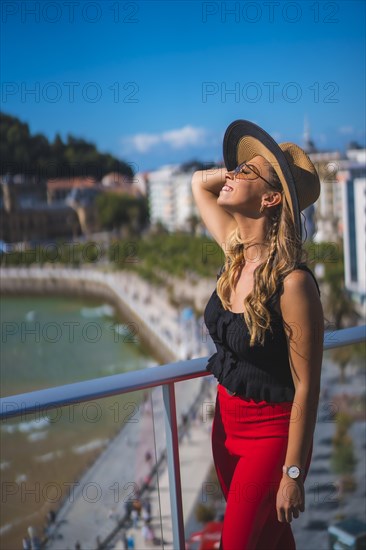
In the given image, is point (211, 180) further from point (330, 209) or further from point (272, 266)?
point (330, 209)

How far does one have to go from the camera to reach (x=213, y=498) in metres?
1.39

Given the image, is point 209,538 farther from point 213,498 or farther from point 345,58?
point 345,58

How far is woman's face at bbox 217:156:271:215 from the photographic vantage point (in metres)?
1.12

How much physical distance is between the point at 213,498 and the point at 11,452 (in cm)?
40

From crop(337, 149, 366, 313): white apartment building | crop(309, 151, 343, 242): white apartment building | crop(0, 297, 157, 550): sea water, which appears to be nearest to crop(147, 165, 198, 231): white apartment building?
crop(0, 297, 157, 550): sea water

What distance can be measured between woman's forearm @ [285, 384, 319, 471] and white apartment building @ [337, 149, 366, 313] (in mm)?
32074

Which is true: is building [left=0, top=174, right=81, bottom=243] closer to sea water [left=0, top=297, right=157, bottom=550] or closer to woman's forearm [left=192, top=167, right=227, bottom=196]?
sea water [left=0, top=297, right=157, bottom=550]

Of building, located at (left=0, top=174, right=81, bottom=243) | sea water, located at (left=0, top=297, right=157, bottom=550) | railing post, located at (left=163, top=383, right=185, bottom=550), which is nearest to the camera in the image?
railing post, located at (left=163, top=383, right=185, bottom=550)

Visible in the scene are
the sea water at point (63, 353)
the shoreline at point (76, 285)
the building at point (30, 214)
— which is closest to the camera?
the sea water at point (63, 353)

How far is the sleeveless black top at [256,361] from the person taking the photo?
1076 millimetres

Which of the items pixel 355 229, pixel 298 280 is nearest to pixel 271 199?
pixel 298 280

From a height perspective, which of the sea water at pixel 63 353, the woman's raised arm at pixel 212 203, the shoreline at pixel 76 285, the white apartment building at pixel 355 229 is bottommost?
the sea water at pixel 63 353

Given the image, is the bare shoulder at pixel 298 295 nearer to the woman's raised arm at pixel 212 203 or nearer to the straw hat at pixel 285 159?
the straw hat at pixel 285 159

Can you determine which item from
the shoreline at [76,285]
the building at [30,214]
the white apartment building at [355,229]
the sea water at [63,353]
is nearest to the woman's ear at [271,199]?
the sea water at [63,353]
